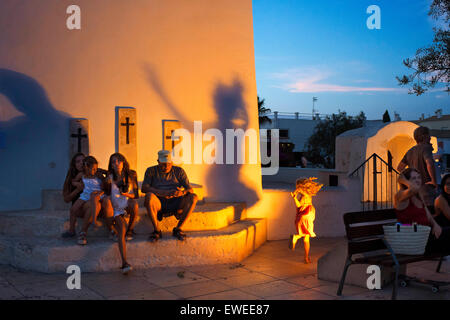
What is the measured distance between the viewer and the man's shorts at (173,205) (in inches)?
239

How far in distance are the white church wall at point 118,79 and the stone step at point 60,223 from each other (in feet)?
2.75

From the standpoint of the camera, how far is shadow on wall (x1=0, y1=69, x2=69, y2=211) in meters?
7.01

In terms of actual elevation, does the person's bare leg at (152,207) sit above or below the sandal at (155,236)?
above

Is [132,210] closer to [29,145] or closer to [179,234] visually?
[179,234]

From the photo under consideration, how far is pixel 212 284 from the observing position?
5.21m

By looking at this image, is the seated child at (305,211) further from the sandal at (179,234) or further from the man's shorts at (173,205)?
the sandal at (179,234)

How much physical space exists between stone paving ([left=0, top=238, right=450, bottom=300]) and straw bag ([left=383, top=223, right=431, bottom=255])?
0.52 metres

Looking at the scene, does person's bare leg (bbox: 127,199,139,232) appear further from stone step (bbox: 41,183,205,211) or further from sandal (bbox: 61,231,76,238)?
stone step (bbox: 41,183,205,211)

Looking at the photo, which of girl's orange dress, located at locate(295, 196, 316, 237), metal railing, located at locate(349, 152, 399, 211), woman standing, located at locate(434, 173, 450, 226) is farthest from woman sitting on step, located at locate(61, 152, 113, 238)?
metal railing, located at locate(349, 152, 399, 211)

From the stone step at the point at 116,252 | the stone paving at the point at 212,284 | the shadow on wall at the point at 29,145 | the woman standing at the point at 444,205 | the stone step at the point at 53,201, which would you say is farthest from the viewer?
the shadow on wall at the point at 29,145

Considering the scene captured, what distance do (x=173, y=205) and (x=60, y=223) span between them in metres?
1.58

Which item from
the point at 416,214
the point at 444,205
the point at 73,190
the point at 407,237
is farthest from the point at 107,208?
the point at 444,205

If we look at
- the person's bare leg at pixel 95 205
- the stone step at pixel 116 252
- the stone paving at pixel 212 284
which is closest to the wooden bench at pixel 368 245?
the stone paving at pixel 212 284
